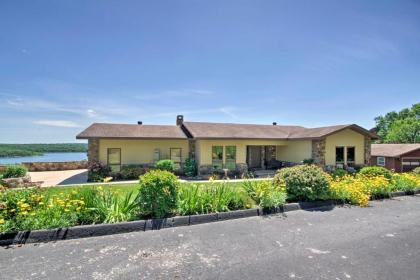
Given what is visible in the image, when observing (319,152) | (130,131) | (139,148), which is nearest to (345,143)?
(319,152)

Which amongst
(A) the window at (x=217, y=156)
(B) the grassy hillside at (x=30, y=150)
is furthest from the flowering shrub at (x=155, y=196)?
(B) the grassy hillside at (x=30, y=150)

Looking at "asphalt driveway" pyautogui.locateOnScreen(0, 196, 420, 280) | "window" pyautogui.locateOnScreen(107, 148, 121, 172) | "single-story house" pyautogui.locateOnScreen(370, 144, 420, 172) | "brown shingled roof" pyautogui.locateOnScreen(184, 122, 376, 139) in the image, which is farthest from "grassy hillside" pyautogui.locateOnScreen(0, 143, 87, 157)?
"single-story house" pyautogui.locateOnScreen(370, 144, 420, 172)

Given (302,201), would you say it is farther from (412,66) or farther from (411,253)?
(412,66)

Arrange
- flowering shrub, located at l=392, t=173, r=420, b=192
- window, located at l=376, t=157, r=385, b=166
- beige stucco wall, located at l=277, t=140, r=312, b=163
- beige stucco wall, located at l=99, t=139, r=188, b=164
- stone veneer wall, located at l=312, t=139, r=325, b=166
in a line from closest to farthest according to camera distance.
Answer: flowering shrub, located at l=392, t=173, r=420, b=192 < beige stucco wall, located at l=99, t=139, r=188, b=164 < stone veneer wall, located at l=312, t=139, r=325, b=166 < beige stucco wall, located at l=277, t=140, r=312, b=163 < window, located at l=376, t=157, r=385, b=166

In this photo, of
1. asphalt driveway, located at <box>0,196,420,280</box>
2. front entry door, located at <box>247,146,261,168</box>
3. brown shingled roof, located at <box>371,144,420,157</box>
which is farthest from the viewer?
brown shingled roof, located at <box>371,144,420,157</box>

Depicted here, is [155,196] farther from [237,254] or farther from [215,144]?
[215,144]

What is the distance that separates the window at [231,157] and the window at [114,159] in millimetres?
7875

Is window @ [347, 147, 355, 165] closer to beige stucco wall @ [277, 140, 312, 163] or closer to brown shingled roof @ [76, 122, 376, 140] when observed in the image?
brown shingled roof @ [76, 122, 376, 140]

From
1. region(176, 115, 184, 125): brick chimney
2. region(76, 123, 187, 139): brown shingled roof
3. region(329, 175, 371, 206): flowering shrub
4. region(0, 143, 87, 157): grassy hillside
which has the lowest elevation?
region(329, 175, 371, 206): flowering shrub

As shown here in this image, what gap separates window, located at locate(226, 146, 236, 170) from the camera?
1739cm

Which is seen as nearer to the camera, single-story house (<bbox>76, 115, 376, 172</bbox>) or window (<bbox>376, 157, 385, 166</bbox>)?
single-story house (<bbox>76, 115, 376, 172</bbox>)

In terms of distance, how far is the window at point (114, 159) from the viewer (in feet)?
53.1

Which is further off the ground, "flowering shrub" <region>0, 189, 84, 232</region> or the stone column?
the stone column

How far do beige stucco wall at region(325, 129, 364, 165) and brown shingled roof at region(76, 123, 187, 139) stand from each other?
10.6 m
